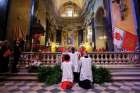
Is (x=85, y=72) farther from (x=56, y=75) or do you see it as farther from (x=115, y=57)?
(x=115, y=57)

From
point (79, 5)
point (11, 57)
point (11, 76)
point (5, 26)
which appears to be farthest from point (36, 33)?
point (79, 5)

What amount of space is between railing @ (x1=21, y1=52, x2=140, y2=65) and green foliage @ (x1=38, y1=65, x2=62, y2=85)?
5.17 feet

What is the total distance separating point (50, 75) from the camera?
7223 millimetres

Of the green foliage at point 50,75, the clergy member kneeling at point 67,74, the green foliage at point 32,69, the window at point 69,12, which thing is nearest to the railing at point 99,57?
the green foliage at point 32,69

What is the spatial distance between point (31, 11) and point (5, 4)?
206 centimetres

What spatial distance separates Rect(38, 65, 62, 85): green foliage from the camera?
6.84 meters

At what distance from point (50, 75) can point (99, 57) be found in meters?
3.36

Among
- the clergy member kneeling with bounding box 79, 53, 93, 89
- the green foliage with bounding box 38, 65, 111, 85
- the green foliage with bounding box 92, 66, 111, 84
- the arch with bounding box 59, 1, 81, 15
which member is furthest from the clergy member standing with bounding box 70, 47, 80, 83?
the arch with bounding box 59, 1, 81, 15

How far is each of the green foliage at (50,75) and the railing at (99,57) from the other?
5.17 feet

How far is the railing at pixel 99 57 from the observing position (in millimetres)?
8992

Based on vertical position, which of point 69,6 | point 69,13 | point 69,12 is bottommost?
point 69,13

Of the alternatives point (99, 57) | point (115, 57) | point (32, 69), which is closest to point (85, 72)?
point (32, 69)

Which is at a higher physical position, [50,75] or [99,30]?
[99,30]

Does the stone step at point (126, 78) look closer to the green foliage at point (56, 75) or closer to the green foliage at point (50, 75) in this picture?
the green foliage at point (56, 75)
